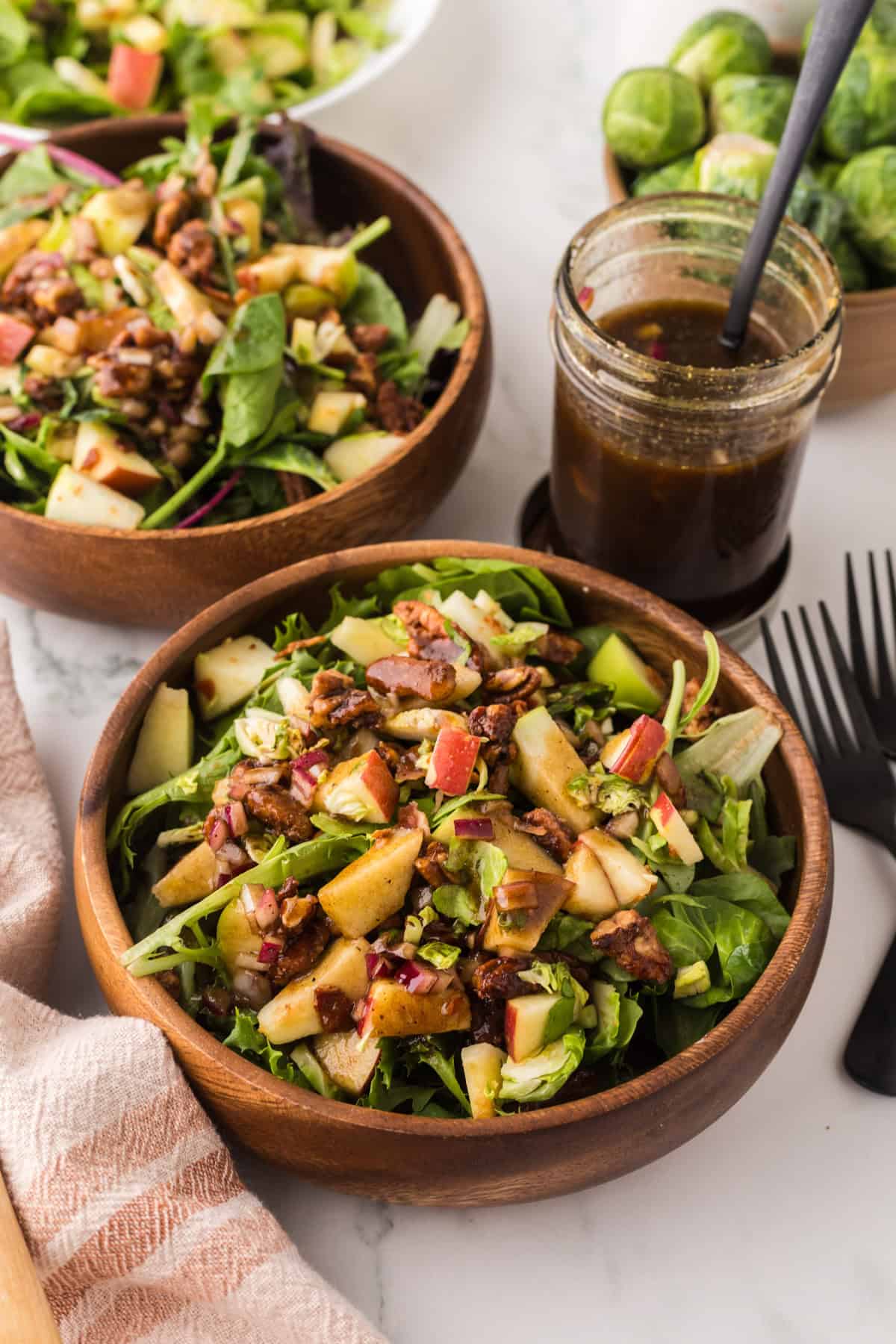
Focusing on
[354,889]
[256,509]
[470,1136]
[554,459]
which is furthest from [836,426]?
[470,1136]

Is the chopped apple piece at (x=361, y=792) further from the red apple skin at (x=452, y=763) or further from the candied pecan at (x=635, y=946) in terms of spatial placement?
the candied pecan at (x=635, y=946)

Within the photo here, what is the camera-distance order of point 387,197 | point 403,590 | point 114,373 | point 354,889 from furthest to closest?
point 387,197 < point 114,373 < point 403,590 < point 354,889

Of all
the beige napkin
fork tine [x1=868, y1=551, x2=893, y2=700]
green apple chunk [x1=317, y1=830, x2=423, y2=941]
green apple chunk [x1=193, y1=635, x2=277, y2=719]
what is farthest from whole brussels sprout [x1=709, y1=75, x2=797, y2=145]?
the beige napkin

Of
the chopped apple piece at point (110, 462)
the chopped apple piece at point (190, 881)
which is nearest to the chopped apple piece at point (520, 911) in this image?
the chopped apple piece at point (190, 881)

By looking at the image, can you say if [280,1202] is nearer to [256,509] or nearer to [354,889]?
[354,889]

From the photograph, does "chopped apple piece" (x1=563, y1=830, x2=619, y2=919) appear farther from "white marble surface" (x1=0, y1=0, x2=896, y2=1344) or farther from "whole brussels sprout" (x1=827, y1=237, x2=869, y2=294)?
"whole brussels sprout" (x1=827, y1=237, x2=869, y2=294)

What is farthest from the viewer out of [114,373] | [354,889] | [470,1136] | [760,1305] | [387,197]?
[387,197]
